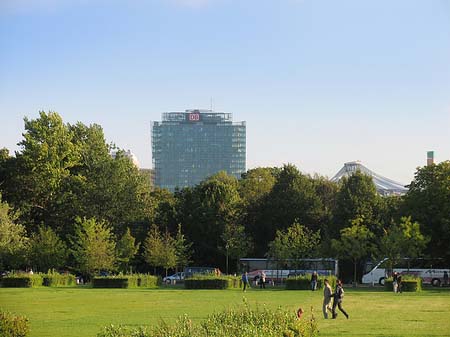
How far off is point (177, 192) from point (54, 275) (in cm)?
2567

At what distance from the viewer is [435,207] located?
62.4 metres

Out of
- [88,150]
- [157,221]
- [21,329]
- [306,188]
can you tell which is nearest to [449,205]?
[306,188]

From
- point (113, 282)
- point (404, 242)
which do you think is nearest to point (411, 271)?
point (404, 242)

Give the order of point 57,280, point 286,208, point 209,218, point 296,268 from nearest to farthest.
Answer: 1. point 57,280
2. point 296,268
3. point 209,218
4. point 286,208

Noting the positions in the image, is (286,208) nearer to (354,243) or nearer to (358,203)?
(358,203)

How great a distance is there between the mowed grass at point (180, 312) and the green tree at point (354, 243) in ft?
78.7

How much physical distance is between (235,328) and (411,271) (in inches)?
2033

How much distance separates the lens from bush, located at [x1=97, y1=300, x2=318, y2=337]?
14859 mm

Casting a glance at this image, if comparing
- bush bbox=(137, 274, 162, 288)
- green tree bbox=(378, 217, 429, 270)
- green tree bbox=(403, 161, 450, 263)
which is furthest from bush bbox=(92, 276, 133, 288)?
green tree bbox=(403, 161, 450, 263)

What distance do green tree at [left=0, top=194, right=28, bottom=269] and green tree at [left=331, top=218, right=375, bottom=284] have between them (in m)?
26.1

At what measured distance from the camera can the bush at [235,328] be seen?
1486 cm

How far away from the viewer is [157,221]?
7581 cm

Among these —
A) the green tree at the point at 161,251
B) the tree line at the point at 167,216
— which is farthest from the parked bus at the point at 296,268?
the green tree at the point at 161,251

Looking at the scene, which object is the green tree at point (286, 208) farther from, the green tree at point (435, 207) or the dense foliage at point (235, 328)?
the dense foliage at point (235, 328)
